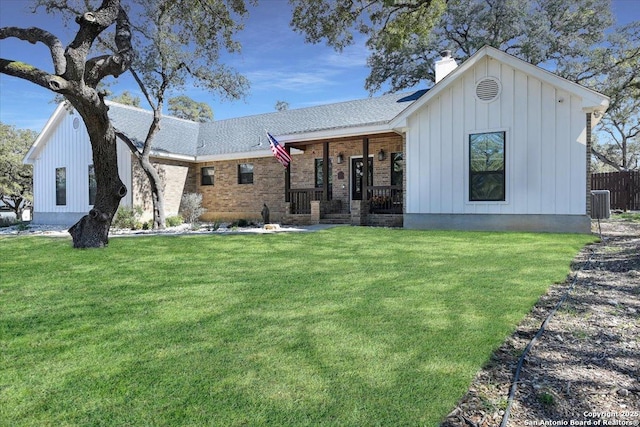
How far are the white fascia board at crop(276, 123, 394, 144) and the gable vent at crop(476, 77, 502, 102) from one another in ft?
9.03

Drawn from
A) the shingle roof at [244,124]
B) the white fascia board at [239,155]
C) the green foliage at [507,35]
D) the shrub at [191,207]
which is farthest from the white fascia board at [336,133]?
the green foliage at [507,35]

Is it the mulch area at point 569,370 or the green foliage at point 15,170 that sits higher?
the green foliage at point 15,170

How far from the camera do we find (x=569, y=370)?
2.53m

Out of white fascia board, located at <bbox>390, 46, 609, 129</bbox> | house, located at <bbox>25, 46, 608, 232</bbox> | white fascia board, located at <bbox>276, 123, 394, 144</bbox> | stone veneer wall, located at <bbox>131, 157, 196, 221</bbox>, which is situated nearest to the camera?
white fascia board, located at <bbox>390, 46, 609, 129</bbox>

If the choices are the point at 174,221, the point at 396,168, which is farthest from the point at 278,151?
the point at 174,221

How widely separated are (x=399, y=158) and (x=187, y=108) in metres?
31.9

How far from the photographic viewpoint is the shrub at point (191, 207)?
17859mm

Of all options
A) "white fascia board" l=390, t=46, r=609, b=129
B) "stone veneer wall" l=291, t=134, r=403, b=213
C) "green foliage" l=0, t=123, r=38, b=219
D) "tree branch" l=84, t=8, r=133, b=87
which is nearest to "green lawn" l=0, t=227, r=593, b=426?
"tree branch" l=84, t=8, r=133, b=87

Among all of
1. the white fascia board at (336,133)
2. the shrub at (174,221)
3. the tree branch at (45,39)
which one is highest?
the tree branch at (45,39)

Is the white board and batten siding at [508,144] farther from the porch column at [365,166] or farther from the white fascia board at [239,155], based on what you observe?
the white fascia board at [239,155]

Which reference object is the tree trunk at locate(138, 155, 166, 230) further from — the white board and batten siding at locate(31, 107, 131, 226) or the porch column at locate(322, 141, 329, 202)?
the porch column at locate(322, 141, 329, 202)

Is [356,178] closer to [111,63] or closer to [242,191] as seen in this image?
[242,191]

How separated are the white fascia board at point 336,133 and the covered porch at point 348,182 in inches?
12.1

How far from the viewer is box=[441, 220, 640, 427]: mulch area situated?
79.9 inches
